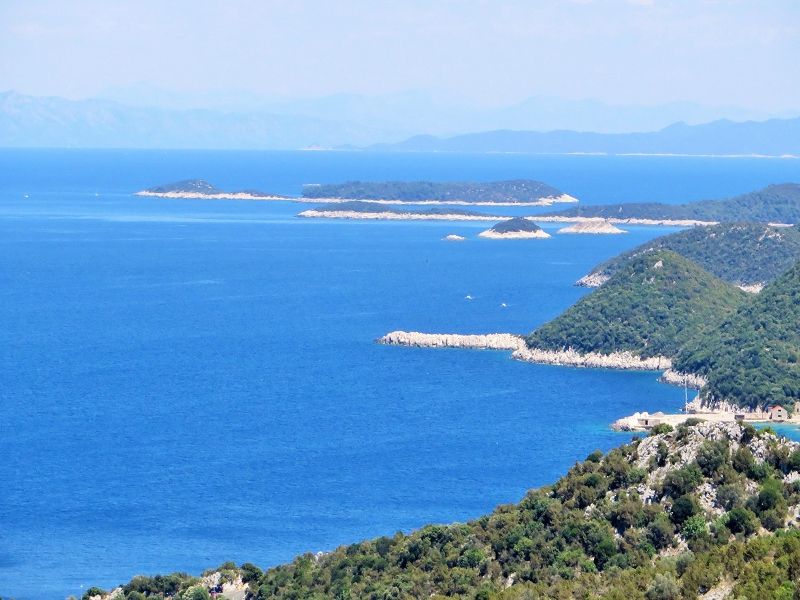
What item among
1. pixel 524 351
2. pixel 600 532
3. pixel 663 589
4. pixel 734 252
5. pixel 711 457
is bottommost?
pixel 524 351

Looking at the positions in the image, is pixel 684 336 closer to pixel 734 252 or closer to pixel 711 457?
pixel 734 252

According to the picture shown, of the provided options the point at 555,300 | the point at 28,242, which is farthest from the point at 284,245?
the point at 555,300

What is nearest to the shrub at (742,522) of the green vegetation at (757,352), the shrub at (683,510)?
the shrub at (683,510)

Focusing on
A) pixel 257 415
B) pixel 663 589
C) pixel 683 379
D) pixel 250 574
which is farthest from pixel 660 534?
pixel 683 379

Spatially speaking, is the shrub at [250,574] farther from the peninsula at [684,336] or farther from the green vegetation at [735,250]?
the green vegetation at [735,250]

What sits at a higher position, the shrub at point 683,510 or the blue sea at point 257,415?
the shrub at point 683,510

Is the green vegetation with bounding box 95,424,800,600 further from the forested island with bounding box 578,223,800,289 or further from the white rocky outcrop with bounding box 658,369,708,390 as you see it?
the forested island with bounding box 578,223,800,289
